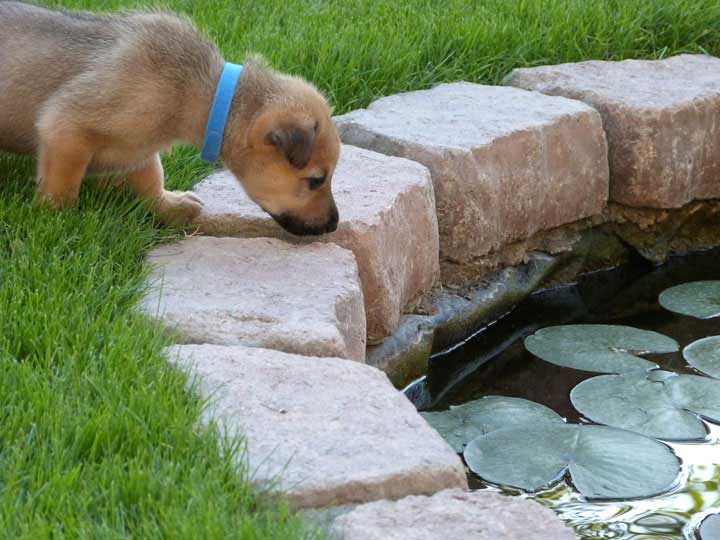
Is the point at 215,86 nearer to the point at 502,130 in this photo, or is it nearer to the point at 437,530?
the point at 502,130

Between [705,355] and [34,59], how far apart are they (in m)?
2.70

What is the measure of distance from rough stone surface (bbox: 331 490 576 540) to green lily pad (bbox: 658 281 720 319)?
2.43 meters

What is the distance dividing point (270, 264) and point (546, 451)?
1.08 metres

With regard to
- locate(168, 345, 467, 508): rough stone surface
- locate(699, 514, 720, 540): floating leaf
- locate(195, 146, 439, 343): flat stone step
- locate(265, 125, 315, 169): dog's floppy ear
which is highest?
locate(265, 125, 315, 169): dog's floppy ear

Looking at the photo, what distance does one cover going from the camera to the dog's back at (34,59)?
396 cm

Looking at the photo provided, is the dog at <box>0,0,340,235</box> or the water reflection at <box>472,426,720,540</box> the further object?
the dog at <box>0,0,340,235</box>

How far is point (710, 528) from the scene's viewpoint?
3.38 m

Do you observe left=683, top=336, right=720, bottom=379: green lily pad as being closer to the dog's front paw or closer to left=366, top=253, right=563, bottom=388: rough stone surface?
left=366, top=253, right=563, bottom=388: rough stone surface

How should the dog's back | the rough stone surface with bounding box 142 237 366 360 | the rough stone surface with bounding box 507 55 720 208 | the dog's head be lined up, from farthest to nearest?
1. the rough stone surface with bounding box 507 55 720 208
2. the dog's back
3. the dog's head
4. the rough stone surface with bounding box 142 237 366 360

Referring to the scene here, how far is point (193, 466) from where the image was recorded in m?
2.59

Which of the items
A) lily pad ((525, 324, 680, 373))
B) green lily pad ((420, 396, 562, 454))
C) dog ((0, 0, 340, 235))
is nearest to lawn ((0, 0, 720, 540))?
dog ((0, 0, 340, 235))

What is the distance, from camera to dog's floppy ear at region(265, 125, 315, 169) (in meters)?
3.74

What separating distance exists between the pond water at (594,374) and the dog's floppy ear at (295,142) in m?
1.03

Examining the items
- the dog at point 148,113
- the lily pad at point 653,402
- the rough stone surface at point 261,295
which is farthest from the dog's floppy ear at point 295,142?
the lily pad at point 653,402
